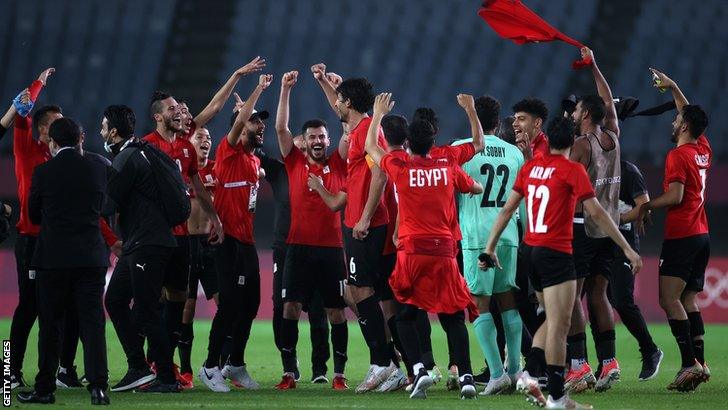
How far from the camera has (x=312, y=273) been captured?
9742 millimetres

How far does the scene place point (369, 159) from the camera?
360 inches

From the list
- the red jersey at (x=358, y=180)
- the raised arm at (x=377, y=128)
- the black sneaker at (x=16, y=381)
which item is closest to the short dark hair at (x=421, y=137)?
the raised arm at (x=377, y=128)

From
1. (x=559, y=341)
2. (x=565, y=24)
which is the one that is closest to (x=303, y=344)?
(x=559, y=341)

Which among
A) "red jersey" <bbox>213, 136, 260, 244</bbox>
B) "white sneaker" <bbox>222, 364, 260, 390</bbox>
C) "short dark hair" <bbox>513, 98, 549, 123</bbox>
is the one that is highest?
"short dark hair" <bbox>513, 98, 549, 123</bbox>

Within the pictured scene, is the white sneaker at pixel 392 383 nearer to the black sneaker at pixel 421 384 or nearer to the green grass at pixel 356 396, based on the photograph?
the green grass at pixel 356 396

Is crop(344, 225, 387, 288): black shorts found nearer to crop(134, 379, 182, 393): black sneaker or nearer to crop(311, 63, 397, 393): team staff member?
crop(311, 63, 397, 393): team staff member

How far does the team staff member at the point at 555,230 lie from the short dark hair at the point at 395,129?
4.02 ft

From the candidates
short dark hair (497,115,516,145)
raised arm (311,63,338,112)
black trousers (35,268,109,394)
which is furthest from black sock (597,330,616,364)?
black trousers (35,268,109,394)

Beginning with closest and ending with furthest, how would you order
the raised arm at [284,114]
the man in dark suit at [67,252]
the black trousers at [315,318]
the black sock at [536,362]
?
the man in dark suit at [67,252], the black sock at [536,362], the raised arm at [284,114], the black trousers at [315,318]

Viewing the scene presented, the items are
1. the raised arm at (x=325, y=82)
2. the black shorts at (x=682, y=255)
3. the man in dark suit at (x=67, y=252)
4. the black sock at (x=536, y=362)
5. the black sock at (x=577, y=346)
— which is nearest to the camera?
the man in dark suit at (x=67, y=252)

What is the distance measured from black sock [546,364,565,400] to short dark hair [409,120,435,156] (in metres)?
1.90

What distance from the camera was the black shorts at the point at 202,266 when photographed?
415 inches

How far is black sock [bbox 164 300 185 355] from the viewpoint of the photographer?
31.3 feet

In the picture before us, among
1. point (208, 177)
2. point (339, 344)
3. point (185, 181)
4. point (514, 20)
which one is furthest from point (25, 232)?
point (514, 20)
